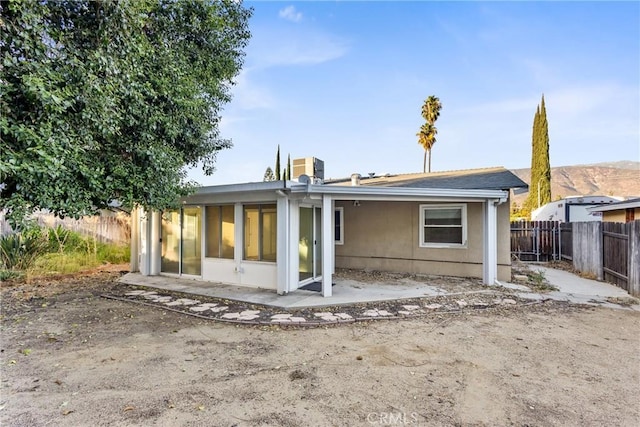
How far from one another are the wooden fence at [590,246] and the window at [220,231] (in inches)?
360

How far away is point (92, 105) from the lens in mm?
3795

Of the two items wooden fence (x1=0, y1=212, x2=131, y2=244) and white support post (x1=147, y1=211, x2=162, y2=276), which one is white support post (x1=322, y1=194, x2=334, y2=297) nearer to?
white support post (x1=147, y1=211, x2=162, y2=276)

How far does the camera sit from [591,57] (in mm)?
9852

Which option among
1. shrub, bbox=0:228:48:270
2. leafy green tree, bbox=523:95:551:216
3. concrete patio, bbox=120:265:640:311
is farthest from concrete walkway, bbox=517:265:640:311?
leafy green tree, bbox=523:95:551:216

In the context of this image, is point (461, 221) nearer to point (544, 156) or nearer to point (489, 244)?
point (489, 244)

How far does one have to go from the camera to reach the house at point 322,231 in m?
7.07

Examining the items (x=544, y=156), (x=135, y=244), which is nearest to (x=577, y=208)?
(x=544, y=156)

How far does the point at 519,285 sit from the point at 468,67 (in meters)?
7.97

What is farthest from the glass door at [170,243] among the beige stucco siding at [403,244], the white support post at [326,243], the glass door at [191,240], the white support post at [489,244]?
the white support post at [489,244]

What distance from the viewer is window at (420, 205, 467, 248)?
8.91 metres

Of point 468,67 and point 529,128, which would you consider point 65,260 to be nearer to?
point 468,67

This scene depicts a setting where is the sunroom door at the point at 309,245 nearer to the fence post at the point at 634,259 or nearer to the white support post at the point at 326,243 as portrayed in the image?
Answer: the white support post at the point at 326,243

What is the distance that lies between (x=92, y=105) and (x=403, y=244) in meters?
8.19

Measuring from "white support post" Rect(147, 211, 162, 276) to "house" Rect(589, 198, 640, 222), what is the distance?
636 inches
